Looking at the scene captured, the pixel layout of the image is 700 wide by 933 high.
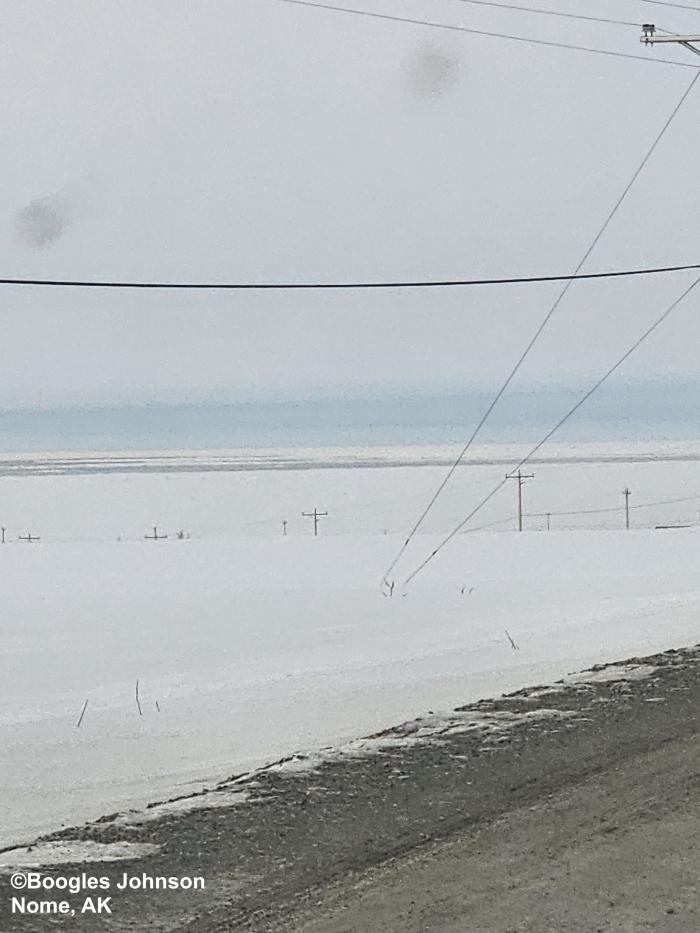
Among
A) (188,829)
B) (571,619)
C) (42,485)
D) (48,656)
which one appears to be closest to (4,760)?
(188,829)

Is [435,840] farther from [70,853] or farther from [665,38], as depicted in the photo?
[665,38]

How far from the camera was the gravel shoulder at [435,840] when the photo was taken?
5848 millimetres

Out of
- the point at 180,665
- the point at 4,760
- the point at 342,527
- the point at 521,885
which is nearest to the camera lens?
the point at 521,885

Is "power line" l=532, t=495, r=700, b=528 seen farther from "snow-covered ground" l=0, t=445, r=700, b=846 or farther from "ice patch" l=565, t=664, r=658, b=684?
"ice patch" l=565, t=664, r=658, b=684

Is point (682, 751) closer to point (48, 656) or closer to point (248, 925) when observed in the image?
point (248, 925)

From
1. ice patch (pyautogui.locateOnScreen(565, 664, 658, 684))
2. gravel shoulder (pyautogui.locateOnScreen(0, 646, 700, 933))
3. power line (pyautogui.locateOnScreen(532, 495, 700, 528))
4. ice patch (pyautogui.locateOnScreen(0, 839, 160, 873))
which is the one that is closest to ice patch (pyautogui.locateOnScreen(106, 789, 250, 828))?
gravel shoulder (pyautogui.locateOnScreen(0, 646, 700, 933))

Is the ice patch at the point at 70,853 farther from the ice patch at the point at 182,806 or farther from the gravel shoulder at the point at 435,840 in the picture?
the ice patch at the point at 182,806

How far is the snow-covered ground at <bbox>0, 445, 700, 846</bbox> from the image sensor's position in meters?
10.0

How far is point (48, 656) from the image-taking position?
1725cm

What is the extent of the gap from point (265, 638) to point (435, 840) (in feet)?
37.7

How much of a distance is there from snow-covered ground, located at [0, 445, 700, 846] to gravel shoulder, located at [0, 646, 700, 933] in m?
0.82

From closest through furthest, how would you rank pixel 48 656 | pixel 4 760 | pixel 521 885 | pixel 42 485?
pixel 521 885
pixel 4 760
pixel 48 656
pixel 42 485

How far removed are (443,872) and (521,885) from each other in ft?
1.42

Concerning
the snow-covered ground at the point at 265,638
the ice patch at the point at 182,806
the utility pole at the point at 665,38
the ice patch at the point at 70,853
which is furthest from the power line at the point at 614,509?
the ice patch at the point at 70,853
